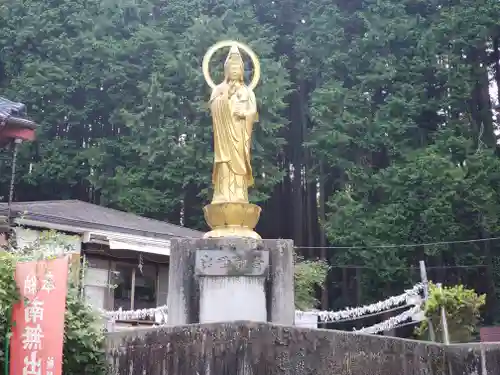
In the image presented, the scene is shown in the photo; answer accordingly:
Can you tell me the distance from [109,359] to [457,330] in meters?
5.73

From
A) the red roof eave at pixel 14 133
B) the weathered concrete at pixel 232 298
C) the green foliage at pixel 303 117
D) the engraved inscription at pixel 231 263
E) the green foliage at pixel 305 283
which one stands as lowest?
the weathered concrete at pixel 232 298

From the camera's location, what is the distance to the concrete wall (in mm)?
3965

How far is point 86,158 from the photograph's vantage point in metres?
15.6

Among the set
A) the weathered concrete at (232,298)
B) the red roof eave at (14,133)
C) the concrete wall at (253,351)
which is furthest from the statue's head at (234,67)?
the red roof eave at (14,133)

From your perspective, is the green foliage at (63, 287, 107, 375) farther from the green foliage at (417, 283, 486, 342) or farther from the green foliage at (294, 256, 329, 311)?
the green foliage at (294, 256, 329, 311)

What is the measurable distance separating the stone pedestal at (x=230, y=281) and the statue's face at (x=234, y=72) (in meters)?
1.76

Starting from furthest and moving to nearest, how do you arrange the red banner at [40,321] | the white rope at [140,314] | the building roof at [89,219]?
the building roof at [89,219] < the white rope at [140,314] < the red banner at [40,321]

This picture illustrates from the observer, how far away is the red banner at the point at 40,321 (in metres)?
3.51

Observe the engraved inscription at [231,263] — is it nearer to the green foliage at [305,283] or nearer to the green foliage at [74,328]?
the green foliage at [74,328]

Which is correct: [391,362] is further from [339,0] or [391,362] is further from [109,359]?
[339,0]

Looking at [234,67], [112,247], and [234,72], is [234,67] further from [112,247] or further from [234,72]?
[112,247]

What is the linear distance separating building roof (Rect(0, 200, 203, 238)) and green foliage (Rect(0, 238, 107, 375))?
5050 millimetres

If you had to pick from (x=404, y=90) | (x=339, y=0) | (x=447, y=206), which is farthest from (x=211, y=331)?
(x=339, y=0)

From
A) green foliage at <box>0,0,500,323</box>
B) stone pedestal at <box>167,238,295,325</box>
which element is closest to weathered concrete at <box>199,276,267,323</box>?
stone pedestal at <box>167,238,295,325</box>
